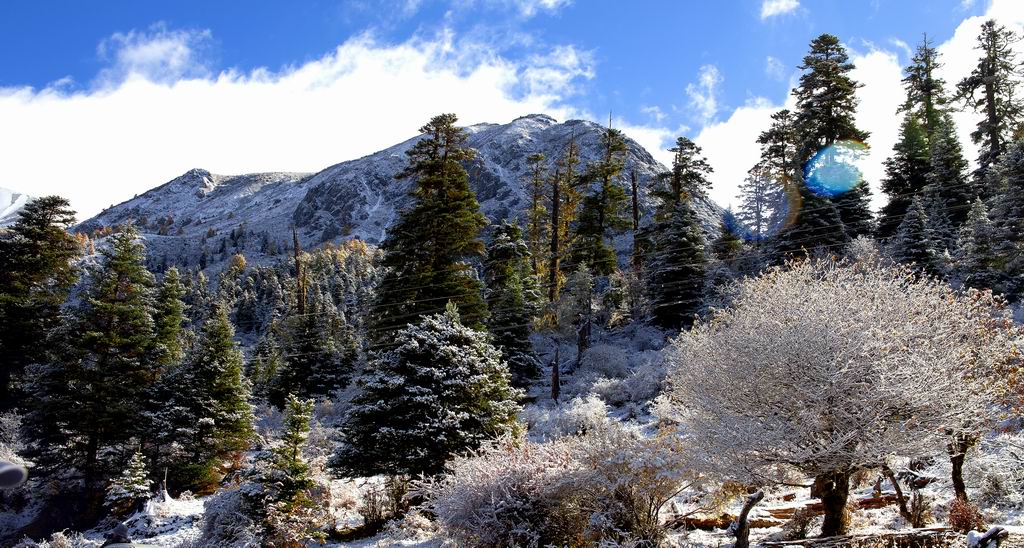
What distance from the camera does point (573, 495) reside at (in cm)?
1051

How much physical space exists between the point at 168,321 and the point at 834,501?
1157 inches

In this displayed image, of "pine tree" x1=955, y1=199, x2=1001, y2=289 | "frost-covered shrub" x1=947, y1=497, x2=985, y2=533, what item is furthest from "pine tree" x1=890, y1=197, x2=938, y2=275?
"frost-covered shrub" x1=947, y1=497, x2=985, y2=533

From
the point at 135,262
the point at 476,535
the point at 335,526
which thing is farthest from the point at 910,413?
the point at 135,262

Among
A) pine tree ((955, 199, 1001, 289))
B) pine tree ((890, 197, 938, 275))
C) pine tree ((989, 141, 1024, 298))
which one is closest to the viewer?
pine tree ((989, 141, 1024, 298))

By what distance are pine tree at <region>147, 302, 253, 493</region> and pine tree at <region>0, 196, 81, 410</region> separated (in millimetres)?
6658

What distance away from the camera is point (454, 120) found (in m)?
28.6

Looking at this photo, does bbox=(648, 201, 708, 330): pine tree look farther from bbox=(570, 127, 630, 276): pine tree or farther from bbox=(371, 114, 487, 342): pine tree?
bbox=(371, 114, 487, 342): pine tree

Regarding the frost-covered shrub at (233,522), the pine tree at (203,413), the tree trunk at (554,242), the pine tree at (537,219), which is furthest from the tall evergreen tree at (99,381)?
the pine tree at (537,219)

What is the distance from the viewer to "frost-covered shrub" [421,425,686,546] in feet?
33.2

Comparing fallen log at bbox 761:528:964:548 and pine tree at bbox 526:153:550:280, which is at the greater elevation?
pine tree at bbox 526:153:550:280

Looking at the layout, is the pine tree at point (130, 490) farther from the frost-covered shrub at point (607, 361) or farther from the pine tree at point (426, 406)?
the frost-covered shrub at point (607, 361)

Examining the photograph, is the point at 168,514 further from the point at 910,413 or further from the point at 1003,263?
the point at 1003,263

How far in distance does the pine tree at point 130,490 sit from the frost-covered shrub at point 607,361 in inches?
760

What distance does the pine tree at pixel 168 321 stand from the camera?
2708 cm
